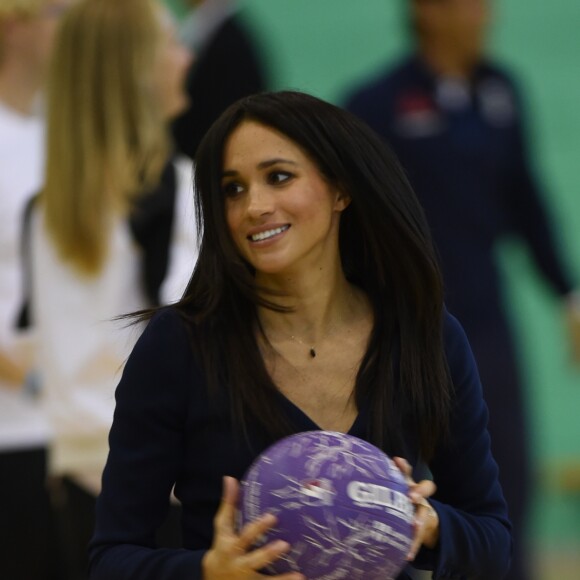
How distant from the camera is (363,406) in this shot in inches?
112

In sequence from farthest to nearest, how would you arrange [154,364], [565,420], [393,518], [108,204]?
1. [565,420]
2. [108,204]
3. [154,364]
4. [393,518]

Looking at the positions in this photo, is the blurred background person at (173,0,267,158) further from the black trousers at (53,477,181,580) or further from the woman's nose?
the woman's nose

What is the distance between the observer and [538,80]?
307 inches

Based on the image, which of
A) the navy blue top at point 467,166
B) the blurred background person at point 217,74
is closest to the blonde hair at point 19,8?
the blurred background person at point 217,74

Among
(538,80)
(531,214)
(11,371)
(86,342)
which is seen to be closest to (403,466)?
(86,342)

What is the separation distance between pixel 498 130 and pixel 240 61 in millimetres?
909

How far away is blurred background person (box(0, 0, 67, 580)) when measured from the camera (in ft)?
16.1

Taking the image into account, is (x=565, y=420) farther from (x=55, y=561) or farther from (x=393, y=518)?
(x=393, y=518)

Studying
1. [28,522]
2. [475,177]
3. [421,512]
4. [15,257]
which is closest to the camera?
[421,512]

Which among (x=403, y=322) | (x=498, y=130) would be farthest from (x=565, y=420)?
(x=403, y=322)

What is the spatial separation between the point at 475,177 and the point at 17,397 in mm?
1669

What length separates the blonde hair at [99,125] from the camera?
4383 mm

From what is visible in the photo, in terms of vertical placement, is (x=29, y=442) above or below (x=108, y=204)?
below

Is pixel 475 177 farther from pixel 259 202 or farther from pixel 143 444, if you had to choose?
pixel 143 444
